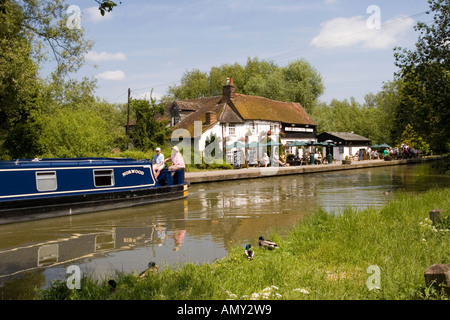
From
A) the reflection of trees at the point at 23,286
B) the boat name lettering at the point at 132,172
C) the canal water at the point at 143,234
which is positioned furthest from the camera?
the boat name lettering at the point at 132,172

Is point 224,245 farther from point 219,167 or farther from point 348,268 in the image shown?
point 219,167

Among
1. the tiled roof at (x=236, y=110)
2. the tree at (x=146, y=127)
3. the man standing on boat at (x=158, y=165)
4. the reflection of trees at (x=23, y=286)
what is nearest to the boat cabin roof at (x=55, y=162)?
the man standing on boat at (x=158, y=165)

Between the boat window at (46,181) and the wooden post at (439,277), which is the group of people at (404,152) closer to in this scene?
the boat window at (46,181)

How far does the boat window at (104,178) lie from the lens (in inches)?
552

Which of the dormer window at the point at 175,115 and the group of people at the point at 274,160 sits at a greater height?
the dormer window at the point at 175,115

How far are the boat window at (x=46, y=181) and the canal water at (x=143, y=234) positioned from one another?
104 cm

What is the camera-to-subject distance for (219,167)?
3100 centimetres

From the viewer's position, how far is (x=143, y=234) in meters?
10.0

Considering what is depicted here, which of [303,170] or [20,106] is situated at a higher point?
[20,106]

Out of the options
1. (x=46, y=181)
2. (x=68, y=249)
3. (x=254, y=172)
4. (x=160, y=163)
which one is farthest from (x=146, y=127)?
(x=68, y=249)

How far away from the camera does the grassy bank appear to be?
4.69 meters

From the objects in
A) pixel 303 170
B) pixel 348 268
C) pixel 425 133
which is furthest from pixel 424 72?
pixel 348 268
